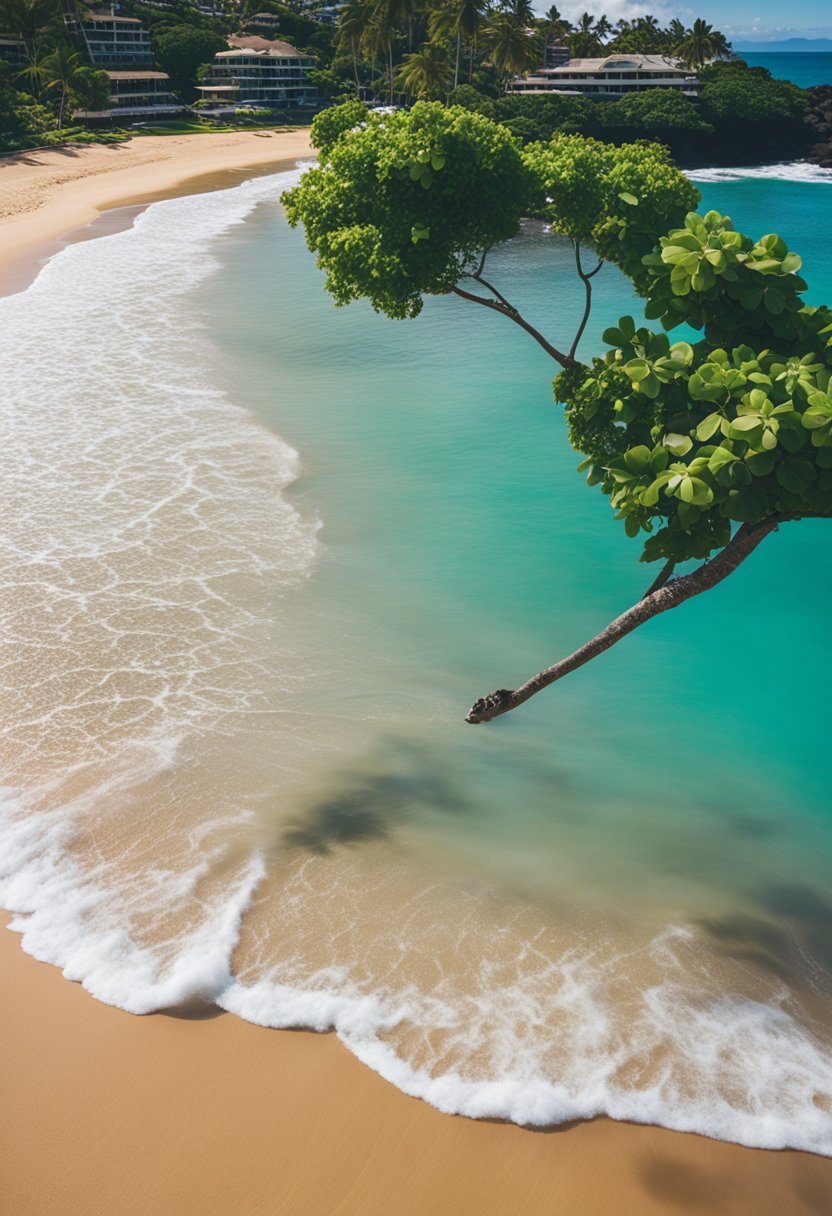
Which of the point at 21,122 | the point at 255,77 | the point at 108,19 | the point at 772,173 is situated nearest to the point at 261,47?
the point at 255,77

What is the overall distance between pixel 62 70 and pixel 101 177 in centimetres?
2278

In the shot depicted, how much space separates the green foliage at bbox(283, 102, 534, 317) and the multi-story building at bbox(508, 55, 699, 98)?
310ft

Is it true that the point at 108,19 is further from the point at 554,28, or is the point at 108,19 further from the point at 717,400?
the point at 717,400

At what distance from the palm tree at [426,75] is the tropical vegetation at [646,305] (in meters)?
83.8

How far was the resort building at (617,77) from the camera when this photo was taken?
320 feet

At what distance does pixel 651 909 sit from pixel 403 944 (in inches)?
105

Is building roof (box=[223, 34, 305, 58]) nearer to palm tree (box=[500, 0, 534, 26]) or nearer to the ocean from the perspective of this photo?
palm tree (box=[500, 0, 534, 26])

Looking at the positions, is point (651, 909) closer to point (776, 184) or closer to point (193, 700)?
point (193, 700)

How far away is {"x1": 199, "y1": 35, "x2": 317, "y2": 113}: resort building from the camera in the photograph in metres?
106

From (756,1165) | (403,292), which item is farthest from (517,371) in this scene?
(756,1165)

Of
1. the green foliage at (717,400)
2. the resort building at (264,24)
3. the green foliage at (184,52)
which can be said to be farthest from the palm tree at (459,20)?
the green foliage at (717,400)

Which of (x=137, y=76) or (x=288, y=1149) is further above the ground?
(x=137, y=76)

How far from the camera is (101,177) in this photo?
6619 centimetres

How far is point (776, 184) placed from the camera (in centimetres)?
8131
